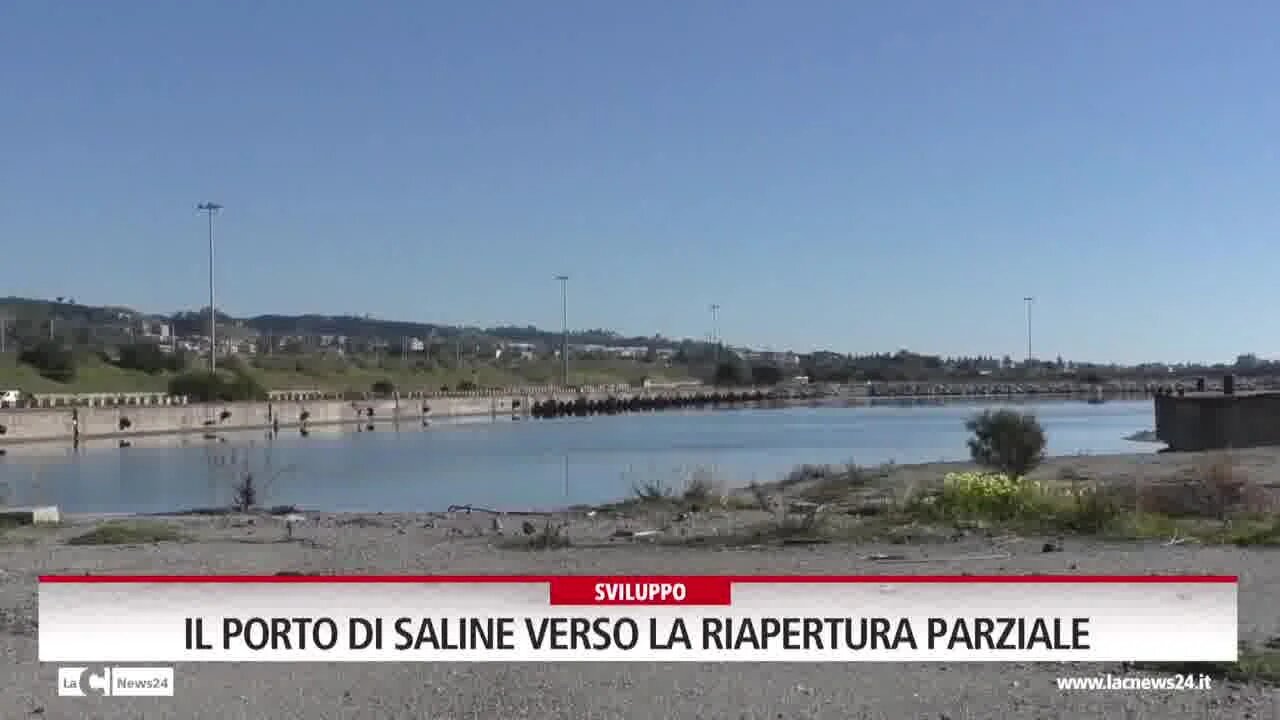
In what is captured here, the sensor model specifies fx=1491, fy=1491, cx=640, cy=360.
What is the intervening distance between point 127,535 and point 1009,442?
717 inches

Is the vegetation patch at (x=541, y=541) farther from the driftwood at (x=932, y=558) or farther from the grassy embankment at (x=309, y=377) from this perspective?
the grassy embankment at (x=309, y=377)

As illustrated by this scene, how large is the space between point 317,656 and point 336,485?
1222 inches

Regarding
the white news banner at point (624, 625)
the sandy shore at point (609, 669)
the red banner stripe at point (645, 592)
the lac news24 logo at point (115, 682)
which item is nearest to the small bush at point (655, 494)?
the sandy shore at point (609, 669)

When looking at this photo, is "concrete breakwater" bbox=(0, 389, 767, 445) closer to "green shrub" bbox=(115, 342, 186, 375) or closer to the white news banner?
"green shrub" bbox=(115, 342, 186, 375)

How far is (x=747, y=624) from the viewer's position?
27.0 ft

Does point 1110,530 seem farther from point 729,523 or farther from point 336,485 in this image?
point 336,485

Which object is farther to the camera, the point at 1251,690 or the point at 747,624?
the point at 747,624

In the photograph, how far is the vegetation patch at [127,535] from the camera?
16.7 metres

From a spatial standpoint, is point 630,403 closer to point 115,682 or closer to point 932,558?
point 932,558

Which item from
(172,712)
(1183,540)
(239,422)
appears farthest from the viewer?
(239,422)

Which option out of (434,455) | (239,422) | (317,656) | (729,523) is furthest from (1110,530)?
(239,422)

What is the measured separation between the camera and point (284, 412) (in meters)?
94.9

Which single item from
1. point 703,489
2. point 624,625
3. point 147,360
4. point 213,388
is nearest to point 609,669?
point 624,625

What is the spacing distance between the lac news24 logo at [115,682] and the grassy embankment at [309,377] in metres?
92.5
